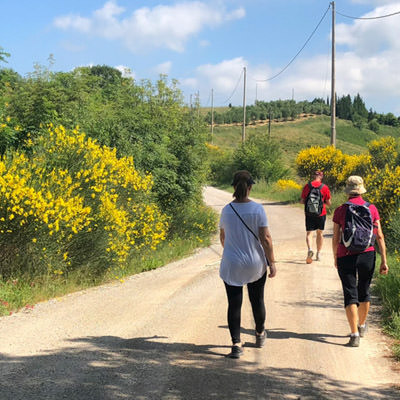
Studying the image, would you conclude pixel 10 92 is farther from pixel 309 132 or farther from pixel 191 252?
pixel 309 132

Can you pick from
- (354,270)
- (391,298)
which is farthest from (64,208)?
(391,298)

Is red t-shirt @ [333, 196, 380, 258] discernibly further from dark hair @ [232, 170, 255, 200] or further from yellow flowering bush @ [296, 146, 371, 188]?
yellow flowering bush @ [296, 146, 371, 188]

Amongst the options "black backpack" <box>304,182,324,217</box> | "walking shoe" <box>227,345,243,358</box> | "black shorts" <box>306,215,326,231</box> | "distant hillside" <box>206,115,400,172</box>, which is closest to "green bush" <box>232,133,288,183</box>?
"black shorts" <box>306,215,326,231</box>

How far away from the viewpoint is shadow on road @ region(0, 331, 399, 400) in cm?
429

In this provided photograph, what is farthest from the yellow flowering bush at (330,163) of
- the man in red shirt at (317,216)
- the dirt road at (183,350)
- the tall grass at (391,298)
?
the dirt road at (183,350)

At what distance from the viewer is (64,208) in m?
8.70

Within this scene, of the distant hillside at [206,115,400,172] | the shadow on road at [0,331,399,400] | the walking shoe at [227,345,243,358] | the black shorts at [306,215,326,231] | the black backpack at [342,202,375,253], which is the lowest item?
the shadow on road at [0,331,399,400]

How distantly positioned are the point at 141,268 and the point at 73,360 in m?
7.09

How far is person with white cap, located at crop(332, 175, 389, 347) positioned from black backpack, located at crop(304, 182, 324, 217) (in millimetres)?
4913

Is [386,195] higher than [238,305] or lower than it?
higher

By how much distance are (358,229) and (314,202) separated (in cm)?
521

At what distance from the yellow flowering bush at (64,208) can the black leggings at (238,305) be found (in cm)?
387

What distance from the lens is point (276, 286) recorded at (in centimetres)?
889

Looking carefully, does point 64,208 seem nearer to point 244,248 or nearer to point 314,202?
point 244,248
